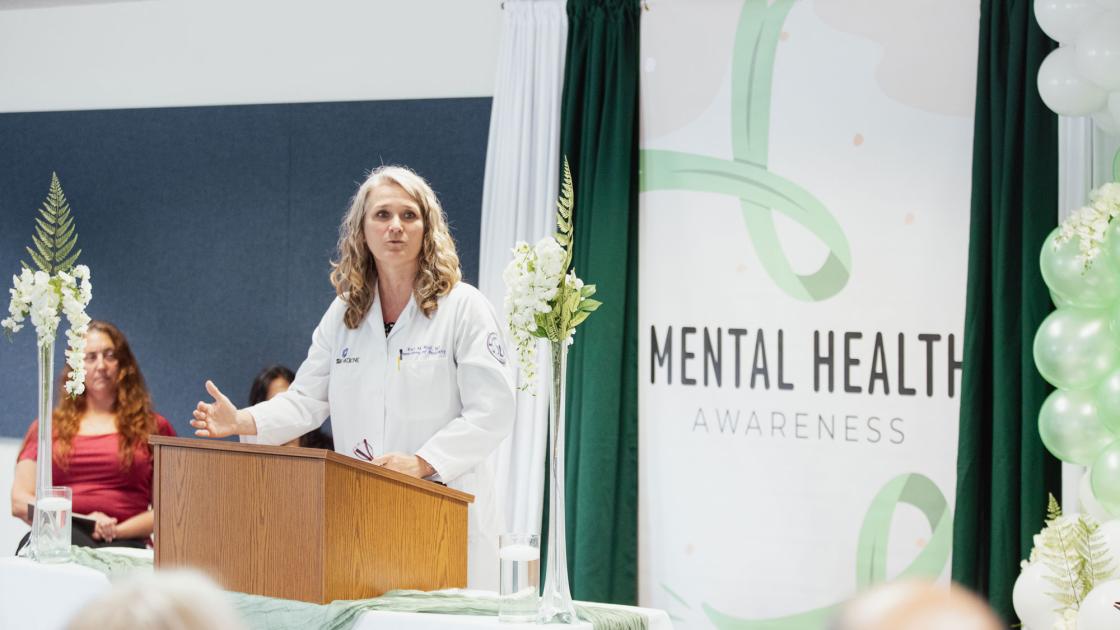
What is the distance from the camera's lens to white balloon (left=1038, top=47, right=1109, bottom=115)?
11.5 ft

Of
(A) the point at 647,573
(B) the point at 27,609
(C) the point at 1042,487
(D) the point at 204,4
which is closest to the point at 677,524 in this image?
(A) the point at 647,573

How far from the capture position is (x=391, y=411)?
3.34m

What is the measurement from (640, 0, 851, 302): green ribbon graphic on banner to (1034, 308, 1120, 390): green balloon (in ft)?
3.57

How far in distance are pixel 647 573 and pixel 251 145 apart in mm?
2591

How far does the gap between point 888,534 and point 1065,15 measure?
1947 millimetres

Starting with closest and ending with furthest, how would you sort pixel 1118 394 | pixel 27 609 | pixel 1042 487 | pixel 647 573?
1. pixel 27 609
2. pixel 1118 394
3. pixel 1042 487
4. pixel 647 573

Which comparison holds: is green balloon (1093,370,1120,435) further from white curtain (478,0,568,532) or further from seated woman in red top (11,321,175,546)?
seated woman in red top (11,321,175,546)

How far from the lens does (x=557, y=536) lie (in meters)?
2.52

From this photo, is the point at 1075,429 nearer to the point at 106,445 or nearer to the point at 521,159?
the point at 521,159

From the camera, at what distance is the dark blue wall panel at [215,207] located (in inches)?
201

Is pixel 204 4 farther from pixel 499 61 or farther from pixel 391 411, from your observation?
pixel 391 411

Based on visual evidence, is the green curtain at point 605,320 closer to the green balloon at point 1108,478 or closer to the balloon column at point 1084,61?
the balloon column at point 1084,61

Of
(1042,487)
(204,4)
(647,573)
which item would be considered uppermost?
(204,4)

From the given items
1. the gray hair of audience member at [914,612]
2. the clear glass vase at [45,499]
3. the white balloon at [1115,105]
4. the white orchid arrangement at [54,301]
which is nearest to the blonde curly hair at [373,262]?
the white orchid arrangement at [54,301]
